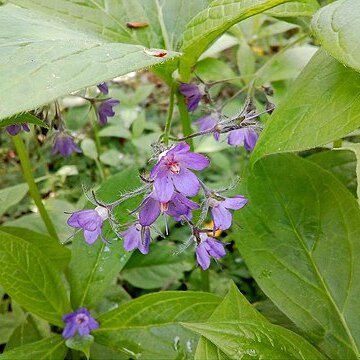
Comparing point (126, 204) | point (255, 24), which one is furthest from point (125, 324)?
point (255, 24)

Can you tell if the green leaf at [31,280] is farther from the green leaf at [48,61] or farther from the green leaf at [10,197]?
the green leaf at [48,61]

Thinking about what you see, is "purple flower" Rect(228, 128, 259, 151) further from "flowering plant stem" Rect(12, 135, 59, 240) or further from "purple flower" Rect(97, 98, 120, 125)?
"flowering plant stem" Rect(12, 135, 59, 240)

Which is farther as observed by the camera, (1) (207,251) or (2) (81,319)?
(2) (81,319)

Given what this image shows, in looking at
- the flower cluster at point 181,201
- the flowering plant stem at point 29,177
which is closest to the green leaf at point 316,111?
the flower cluster at point 181,201

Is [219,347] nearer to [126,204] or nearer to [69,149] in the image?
[126,204]

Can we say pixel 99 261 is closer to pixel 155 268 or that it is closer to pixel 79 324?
pixel 79 324

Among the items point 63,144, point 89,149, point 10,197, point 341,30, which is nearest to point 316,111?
point 341,30
